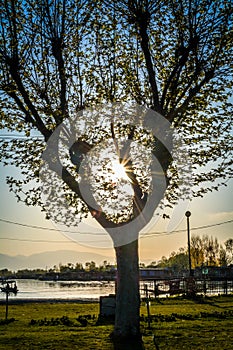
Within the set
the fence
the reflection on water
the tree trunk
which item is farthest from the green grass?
the reflection on water

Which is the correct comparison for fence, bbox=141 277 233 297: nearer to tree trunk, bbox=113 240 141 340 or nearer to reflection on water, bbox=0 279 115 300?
reflection on water, bbox=0 279 115 300

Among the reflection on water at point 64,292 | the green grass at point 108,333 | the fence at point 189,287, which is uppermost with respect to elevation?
the fence at point 189,287

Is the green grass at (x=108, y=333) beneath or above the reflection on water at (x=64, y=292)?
beneath

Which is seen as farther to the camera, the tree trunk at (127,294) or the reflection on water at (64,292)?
the reflection on water at (64,292)

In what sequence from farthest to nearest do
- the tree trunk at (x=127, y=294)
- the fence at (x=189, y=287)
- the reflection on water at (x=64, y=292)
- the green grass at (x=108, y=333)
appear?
the reflection on water at (x=64, y=292), the fence at (x=189, y=287), the tree trunk at (x=127, y=294), the green grass at (x=108, y=333)

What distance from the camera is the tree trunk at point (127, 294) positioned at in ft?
→ 43.4

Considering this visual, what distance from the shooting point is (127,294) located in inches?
531

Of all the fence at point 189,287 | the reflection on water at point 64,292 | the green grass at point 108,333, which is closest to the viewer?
the green grass at point 108,333

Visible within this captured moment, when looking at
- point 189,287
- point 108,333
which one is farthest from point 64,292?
point 108,333

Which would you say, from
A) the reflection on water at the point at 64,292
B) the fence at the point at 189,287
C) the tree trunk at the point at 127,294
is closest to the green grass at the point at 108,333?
the tree trunk at the point at 127,294

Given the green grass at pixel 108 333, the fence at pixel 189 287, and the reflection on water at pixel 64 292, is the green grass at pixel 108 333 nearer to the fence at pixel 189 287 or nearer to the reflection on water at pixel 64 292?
the fence at pixel 189 287

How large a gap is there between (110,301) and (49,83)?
8.77 m

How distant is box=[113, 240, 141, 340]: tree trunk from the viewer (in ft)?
43.4

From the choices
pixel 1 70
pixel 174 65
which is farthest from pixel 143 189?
pixel 1 70
